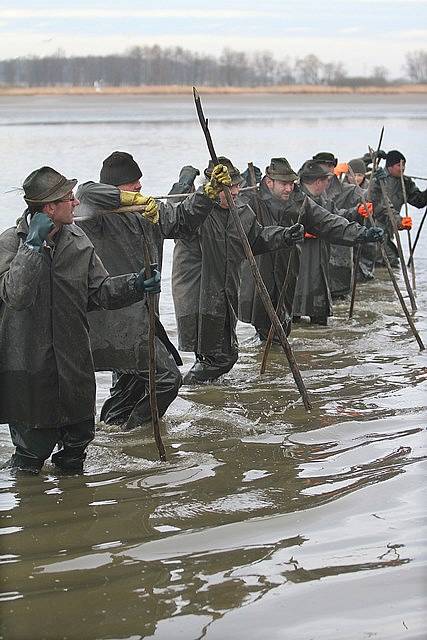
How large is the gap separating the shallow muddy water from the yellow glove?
1.40 metres

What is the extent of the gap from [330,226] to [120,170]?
294 centimetres

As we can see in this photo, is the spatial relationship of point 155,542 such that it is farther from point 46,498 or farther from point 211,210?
point 211,210

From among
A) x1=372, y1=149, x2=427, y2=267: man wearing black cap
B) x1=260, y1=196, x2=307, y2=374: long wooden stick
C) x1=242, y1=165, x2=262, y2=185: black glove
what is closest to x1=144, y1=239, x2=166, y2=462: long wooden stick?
x1=260, y1=196, x2=307, y2=374: long wooden stick

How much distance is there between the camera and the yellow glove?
7.35 metres

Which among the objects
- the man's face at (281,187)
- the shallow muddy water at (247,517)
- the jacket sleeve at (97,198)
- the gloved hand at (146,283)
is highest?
the jacket sleeve at (97,198)

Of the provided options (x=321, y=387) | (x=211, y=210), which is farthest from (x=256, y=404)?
(x=211, y=210)

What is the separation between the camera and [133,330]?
26.0 ft

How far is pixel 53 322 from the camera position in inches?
262

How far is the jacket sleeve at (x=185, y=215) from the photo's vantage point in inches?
344

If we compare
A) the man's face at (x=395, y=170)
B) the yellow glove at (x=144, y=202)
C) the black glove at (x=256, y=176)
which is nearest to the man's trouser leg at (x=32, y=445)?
the yellow glove at (x=144, y=202)

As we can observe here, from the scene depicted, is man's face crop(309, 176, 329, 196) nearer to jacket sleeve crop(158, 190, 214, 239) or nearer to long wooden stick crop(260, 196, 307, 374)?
long wooden stick crop(260, 196, 307, 374)

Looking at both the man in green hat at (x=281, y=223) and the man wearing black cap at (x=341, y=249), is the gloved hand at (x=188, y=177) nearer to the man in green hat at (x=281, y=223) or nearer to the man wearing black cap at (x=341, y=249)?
the man in green hat at (x=281, y=223)

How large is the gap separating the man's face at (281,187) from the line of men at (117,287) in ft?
0.04

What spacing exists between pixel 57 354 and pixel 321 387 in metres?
3.36
